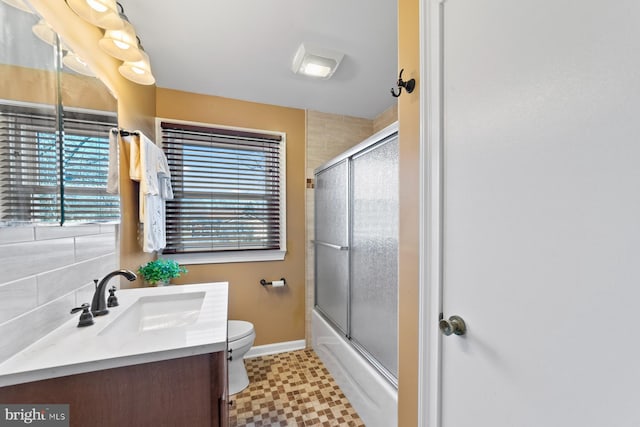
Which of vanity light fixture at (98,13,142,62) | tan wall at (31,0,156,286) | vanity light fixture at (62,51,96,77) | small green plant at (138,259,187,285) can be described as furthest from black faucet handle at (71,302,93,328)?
vanity light fixture at (98,13,142,62)

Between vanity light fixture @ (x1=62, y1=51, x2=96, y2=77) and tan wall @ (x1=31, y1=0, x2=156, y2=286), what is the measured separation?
35 millimetres

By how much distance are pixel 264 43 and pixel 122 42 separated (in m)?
0.72

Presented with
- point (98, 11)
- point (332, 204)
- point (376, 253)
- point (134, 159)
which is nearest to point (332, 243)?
point (332, 204)

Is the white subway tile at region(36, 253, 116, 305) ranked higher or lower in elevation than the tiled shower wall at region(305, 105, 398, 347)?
lower

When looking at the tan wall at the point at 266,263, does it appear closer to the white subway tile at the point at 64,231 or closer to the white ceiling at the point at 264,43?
the white ceiling at the point at 264,43

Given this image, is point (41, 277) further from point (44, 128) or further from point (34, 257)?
point (44, 128)

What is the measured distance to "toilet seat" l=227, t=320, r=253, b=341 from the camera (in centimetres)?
179

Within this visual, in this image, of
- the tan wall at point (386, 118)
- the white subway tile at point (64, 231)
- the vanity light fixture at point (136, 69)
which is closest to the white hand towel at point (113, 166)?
the white subway tile at point (64, 231)

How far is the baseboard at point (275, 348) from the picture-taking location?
227 centimetres

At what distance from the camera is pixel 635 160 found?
43 cm

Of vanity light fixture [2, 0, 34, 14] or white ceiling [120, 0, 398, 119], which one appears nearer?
vanity light fixture [2, 0, 34, 14]

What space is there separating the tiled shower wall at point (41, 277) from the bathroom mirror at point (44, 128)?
0.06 m

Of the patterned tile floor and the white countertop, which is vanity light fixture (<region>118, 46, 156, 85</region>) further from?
the patterned tile floor

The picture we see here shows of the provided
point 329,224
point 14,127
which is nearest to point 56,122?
point 14,127
